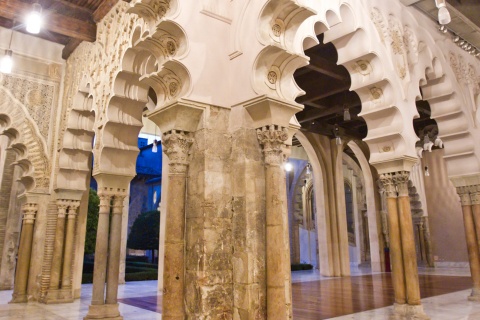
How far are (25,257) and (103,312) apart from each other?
3200mm

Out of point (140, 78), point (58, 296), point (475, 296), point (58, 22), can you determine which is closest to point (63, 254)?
point (58, 296)

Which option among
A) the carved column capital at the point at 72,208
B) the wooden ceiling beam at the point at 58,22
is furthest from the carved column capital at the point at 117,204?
the wooden ceiling beam at the point at 58,22

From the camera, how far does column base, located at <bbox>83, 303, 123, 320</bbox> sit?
6097 mm

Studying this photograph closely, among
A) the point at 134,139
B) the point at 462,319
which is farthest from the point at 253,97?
the point at 462,319

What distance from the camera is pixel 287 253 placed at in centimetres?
375

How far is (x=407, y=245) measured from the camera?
6.00 metres

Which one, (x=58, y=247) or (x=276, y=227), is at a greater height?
(x=276, y=227)

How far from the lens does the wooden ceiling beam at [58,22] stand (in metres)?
7.06

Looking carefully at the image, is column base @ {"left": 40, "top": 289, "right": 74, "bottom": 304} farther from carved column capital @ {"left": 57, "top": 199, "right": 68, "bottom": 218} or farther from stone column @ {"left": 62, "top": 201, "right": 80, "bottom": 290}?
carved column capital @ {"left": 57, "top": 199, "right": 68, "bottom": 218}

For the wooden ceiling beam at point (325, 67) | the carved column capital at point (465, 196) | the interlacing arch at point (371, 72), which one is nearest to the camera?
the interlacing arch at point (371, 72)

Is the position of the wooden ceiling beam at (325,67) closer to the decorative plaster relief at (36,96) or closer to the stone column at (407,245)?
the stone column at (407,245)

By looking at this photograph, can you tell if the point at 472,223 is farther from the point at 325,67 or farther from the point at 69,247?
the point at 69,247


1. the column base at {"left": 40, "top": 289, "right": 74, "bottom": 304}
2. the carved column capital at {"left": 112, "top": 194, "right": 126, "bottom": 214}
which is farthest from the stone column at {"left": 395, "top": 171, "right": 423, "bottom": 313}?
the column base at {"left": 40, "top": 289, "right": 74, "bottom": 304}

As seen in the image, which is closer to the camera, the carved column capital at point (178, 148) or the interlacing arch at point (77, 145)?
the carved column capital at point (178, 148)
